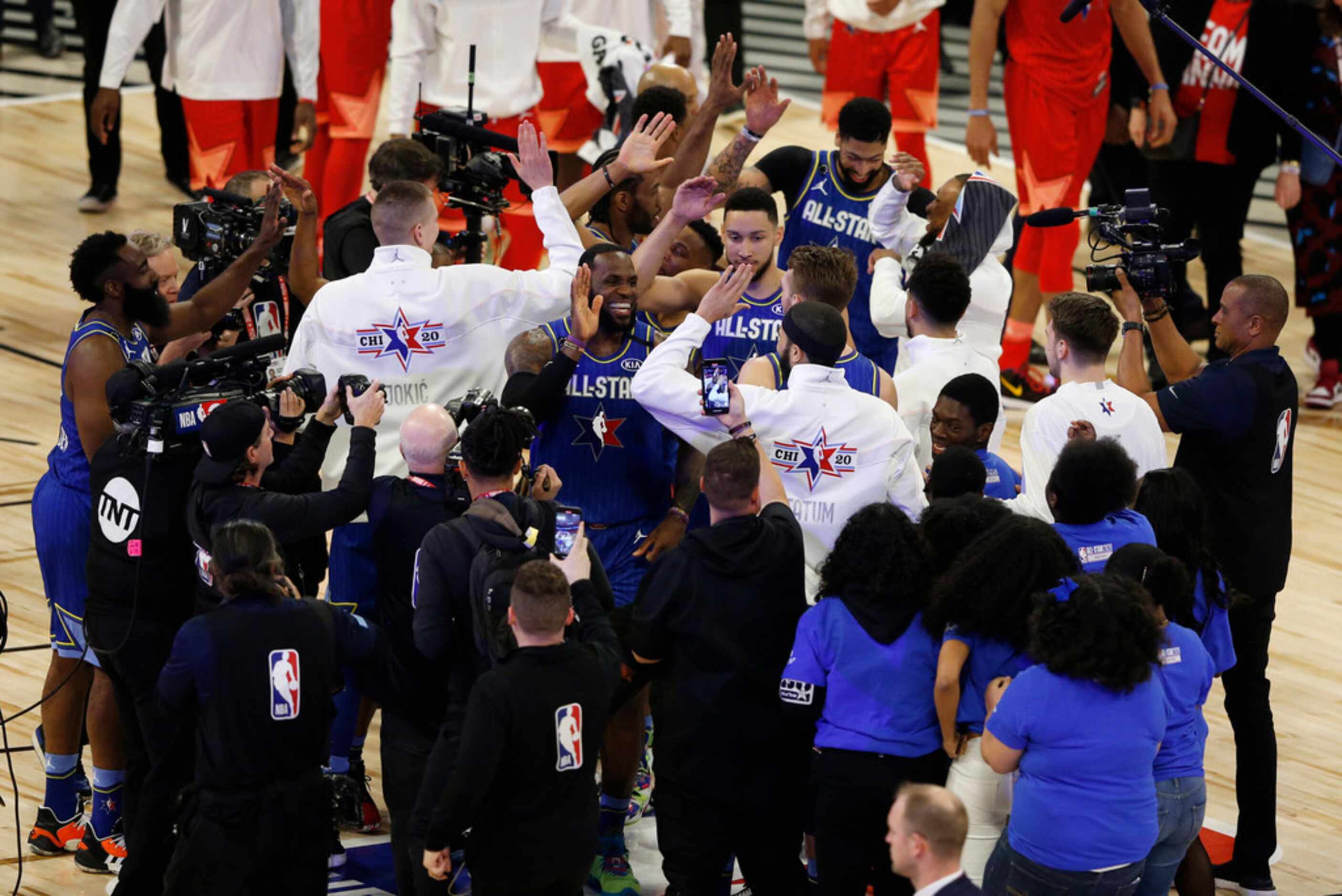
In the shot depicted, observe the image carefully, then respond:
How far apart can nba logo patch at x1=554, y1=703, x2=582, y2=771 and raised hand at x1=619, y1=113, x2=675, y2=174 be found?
7.76ft

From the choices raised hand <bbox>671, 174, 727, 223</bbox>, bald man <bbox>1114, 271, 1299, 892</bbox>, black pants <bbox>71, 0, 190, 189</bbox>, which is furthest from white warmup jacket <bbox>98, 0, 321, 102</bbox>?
bald man <bbox>1114, 271, 1299, 892</bbox>

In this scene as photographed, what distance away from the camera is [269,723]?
4348 millimetres

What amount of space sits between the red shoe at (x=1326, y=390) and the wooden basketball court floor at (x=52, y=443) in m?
0.08

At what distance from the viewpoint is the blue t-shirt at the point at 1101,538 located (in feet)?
15.2

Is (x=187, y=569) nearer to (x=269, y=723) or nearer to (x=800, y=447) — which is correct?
(x=269, y=723)

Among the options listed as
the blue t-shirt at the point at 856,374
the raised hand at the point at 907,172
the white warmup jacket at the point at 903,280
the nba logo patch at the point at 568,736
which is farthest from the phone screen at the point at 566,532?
the raised hand at the point at 907,172

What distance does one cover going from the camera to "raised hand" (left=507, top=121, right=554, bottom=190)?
5.78m

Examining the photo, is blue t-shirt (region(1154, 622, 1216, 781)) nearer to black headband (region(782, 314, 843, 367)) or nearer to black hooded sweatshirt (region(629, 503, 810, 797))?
black hooded sweatshirt (region(629, 503, 810, 797))

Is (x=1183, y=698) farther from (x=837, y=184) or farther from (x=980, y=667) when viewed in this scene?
(x=837, y=184)

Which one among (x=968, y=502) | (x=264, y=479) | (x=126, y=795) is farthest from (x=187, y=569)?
(x=968, y=502)

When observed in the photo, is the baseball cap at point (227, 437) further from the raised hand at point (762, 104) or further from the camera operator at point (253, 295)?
the raised hand at point (762, 104)

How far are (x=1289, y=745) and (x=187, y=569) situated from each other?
404cm

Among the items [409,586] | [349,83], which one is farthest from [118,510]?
[349,83]

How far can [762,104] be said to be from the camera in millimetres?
6551
